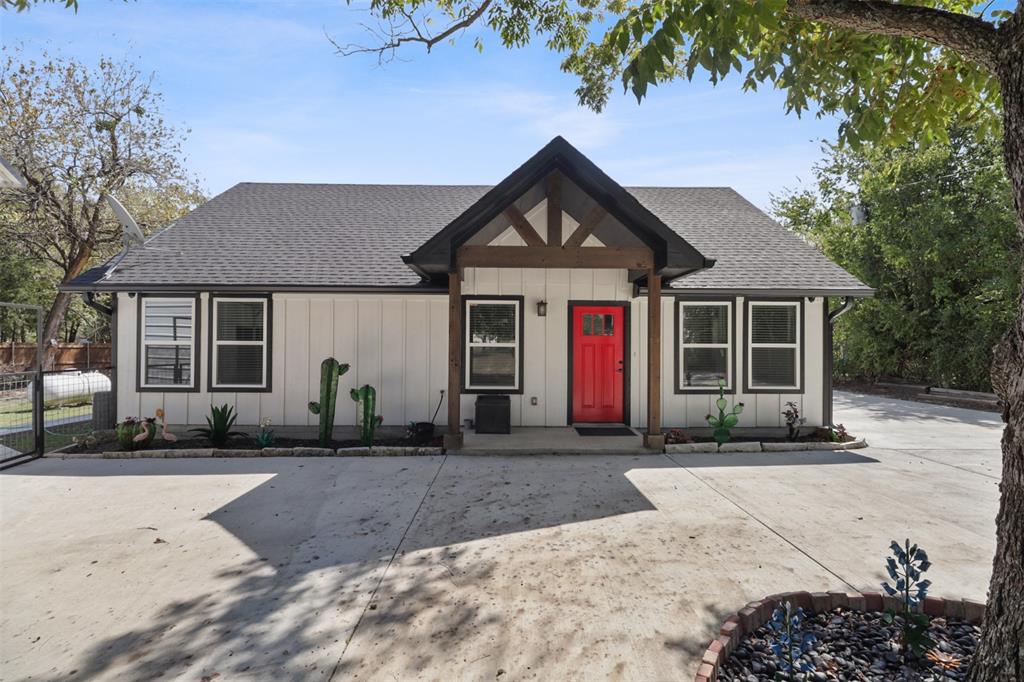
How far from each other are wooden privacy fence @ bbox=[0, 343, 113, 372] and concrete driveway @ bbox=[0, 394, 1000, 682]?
1650cm

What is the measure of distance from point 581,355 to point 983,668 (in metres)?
6.91

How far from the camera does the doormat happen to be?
8117mm

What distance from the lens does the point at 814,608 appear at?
9.69 ft

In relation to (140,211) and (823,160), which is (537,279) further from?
(823,160)

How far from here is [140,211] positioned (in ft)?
59.5

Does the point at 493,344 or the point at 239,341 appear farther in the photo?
the point at 493,344

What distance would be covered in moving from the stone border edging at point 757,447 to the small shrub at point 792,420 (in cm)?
43

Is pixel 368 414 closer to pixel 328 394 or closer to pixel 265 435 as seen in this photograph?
pixel 328 394

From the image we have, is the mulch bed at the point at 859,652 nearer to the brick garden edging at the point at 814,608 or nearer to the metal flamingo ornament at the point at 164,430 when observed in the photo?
the brick garden edging at the point at 814,608

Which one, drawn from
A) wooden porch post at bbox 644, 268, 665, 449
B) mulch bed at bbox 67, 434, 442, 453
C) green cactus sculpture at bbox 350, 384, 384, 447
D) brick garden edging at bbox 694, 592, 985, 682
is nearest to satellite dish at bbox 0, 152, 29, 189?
mulch bed at bbox 67, 434, 442, 453

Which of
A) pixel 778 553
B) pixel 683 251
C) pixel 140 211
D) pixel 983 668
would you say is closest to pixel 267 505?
pixel 778 553

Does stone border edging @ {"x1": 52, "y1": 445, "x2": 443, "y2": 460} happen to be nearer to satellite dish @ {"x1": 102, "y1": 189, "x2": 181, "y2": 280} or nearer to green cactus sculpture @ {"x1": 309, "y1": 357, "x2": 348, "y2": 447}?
green cactus sculpture @ {"x1": 309, "y1": 357, "x2": 348, "y2": 447}

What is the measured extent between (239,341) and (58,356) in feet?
60.7

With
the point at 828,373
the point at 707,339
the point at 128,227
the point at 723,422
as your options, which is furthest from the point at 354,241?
the point at 828,373
